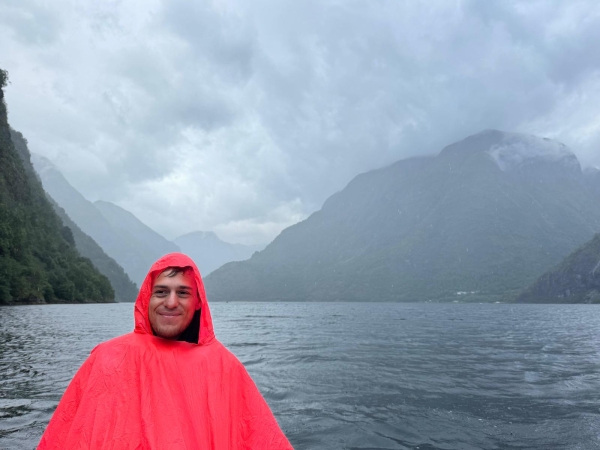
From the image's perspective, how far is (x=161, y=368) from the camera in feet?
12.3

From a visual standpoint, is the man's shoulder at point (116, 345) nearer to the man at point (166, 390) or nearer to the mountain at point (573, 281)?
the man at point (166, 390)

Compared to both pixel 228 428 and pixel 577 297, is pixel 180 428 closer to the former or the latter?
pixel 228 428

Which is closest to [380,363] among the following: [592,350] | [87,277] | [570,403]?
[570,403]

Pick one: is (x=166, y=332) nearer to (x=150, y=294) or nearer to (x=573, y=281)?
(x=150, y=294)

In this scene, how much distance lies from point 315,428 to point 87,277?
342 ft

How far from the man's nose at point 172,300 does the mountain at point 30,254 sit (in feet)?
229

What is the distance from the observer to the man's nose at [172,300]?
4.01 metres

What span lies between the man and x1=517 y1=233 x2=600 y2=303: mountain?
212 m

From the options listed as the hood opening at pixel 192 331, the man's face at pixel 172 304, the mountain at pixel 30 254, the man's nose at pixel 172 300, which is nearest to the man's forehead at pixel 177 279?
the man's face at pixel 172 304

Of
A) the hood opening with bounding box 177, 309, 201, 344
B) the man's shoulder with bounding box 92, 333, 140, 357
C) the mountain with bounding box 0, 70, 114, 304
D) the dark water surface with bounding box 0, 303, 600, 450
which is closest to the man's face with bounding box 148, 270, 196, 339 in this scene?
the hood opening with bounding box 177, 309, 201, 344

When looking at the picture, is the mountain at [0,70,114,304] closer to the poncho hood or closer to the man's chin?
the poncho hood

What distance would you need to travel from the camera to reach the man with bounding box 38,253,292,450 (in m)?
3.42

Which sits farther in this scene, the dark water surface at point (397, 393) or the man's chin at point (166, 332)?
the dark water surface at point (397, 393)

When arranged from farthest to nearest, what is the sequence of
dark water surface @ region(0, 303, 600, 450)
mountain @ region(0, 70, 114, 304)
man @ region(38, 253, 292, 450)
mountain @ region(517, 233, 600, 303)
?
mountain @ region(517, 233, 600, 303) → mountain @ region(0, 70, 114, 304) → dark water surface @ region(0, 303, 600, 450) → man @ region(38, 253, 292, 450)
